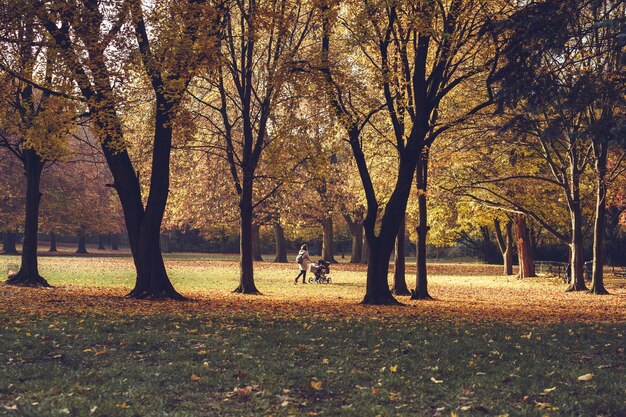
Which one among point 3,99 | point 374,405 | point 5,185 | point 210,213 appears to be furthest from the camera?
point 5,185

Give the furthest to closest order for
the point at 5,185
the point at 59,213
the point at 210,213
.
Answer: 1. the point at 59,213
2. the point at 5,185
3. the point at 210,213

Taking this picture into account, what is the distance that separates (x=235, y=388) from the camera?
749cm

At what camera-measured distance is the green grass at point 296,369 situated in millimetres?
6824

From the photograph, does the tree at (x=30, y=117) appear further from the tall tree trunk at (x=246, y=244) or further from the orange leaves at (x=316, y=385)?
the orange leaves at (x=316, y=385)

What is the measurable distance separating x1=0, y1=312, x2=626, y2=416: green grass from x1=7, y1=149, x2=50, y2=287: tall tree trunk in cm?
1089

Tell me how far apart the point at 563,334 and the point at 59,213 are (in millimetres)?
53107

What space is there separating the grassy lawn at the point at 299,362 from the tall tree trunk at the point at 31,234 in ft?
23.9

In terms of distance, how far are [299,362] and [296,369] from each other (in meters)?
0.53

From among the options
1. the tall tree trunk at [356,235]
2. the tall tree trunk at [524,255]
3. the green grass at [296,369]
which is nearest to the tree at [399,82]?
the green grass at [296,369]

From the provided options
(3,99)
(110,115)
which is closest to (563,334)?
(110,115)

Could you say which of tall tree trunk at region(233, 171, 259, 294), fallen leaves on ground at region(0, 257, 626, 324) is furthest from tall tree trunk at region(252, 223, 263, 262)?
fallen leaves on ground at region(0, 257, 626, 324)

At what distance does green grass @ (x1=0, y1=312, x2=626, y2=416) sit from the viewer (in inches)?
269

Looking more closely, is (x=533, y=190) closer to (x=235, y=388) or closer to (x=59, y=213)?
(x=235, y=388)

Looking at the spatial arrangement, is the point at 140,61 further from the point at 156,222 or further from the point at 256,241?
the point at 256,241
